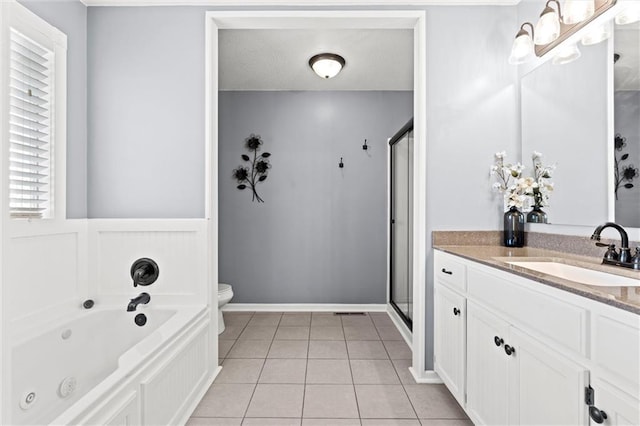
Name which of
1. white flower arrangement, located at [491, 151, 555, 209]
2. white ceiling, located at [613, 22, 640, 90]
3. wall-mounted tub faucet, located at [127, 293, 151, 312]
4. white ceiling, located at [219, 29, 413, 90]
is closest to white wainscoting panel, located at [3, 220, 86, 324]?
wall-mounted tub faucet, located at [127, 293, 151, 312]

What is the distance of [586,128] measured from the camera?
5.57ft

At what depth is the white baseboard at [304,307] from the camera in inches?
147

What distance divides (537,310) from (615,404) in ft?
1.09

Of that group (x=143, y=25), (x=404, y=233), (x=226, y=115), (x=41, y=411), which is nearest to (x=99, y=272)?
(x=41, y=411)

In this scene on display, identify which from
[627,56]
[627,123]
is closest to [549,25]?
[627,56]

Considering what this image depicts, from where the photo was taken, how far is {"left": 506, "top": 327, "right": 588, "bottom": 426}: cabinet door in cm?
99

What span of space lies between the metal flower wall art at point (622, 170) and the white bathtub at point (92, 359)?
7.21ft

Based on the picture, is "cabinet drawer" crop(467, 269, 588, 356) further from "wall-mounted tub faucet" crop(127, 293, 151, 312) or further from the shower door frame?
"wall-mounted tub faucet" crop(127, 293, 151, 312)

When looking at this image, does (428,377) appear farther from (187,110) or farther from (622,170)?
(187,110)

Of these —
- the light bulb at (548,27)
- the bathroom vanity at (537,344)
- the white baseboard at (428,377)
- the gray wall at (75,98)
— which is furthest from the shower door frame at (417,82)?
the gray wall at (75,98)

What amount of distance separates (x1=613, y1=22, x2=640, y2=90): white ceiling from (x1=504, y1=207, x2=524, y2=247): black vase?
0.83 metres

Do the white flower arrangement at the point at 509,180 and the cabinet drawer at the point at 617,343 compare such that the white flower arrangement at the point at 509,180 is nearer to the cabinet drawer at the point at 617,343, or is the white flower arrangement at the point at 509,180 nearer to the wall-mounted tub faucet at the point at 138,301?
the cabinet drawer at the point at 617,343

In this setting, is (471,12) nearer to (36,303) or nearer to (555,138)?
(555,138)

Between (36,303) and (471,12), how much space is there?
123 inches
